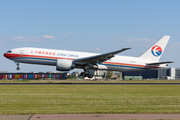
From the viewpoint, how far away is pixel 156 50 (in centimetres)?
4853

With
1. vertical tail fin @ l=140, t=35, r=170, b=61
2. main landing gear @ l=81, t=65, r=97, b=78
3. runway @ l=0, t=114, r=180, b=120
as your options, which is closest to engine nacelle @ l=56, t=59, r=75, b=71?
main landing gear @ l=81, t=65, r=97, b=78

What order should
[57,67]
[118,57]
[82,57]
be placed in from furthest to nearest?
[118,57] < [82,57] < [57,67]

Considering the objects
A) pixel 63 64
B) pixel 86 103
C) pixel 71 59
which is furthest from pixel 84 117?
pixel 71 59

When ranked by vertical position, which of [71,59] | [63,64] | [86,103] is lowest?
[86,103]

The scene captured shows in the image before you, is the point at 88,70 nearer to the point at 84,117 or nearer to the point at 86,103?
the point at 86,103

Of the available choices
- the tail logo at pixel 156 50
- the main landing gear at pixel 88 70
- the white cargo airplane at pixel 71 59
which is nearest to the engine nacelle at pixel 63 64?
the white cargo airplane at pixel 71 59

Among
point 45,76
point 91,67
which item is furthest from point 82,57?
point 45,76

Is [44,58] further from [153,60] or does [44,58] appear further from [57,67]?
[153,60]

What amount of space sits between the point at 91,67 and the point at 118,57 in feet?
19.1

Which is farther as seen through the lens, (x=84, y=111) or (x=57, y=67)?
(x=57, y=67)

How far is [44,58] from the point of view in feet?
134

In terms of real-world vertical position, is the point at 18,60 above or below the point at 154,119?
above

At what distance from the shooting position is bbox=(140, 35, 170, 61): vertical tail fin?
48250 millimetres

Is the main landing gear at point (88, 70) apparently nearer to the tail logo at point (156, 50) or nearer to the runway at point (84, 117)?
the tail logo at point (156, 50)
